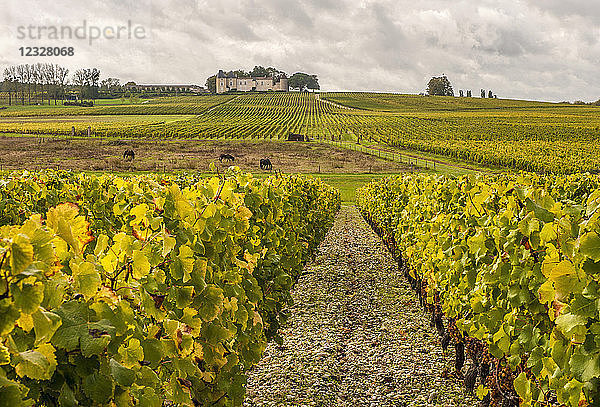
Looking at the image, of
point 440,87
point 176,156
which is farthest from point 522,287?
point 440,87

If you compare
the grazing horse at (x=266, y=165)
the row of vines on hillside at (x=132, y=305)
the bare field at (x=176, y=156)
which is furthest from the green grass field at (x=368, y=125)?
the row of vines on hillside at (x=132, y=305)

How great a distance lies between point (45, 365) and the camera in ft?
4.84

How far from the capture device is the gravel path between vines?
6.10 meters

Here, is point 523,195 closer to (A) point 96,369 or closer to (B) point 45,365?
(A) point 96,369

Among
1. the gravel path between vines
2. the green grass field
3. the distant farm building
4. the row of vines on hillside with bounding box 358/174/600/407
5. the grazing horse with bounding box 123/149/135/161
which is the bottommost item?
the gravel path between vines

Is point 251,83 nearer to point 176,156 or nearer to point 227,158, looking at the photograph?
point 176,156

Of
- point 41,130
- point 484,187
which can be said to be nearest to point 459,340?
point 484,187

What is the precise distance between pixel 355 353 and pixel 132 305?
217 inches

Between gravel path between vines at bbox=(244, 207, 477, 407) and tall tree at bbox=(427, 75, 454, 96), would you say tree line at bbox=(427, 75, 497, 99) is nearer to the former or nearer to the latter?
tall tree at bbox=(427, 75, 454, 96)

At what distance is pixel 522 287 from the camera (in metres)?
3.84

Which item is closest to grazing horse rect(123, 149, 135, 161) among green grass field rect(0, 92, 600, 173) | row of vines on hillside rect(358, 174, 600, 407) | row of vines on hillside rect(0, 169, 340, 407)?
green grass field rect(0, 92, 600, 173)

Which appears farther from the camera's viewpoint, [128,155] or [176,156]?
[176,156]

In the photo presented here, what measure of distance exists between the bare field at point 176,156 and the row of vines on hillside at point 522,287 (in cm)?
3922

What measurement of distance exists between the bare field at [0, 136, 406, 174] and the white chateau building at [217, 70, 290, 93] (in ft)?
391
